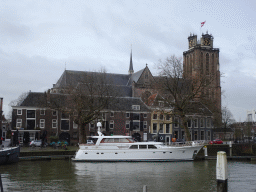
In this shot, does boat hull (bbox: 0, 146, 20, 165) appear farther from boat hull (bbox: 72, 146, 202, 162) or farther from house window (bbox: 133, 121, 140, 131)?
house window (bbox: 133, 121, 140, 131)

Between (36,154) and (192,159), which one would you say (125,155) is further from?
(36,154)

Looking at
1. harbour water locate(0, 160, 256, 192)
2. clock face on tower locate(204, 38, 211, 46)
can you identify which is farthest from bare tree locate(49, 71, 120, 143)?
clock face on tower locate(204, 38, 211, 46)

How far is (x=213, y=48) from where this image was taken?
118 m

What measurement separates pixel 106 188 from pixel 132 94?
215ft

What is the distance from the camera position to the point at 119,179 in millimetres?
24844

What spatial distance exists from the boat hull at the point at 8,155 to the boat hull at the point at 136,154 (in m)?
6.86

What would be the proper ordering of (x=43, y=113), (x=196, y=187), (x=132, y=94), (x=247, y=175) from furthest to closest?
(x=132, y=94) → (x=43, y=113) → (x=247, y=175) → (x=196, y=187)

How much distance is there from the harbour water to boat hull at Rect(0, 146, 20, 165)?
3.16ft

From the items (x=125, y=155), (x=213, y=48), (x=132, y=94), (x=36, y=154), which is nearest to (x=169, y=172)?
(x=125, y=155)

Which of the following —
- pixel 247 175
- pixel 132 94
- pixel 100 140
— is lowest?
pixel 247 175

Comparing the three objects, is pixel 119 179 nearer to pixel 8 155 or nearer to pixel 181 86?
pixel 8 155

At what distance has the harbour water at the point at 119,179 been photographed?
21234 millimetres

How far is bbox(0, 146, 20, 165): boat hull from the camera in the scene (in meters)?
32.4

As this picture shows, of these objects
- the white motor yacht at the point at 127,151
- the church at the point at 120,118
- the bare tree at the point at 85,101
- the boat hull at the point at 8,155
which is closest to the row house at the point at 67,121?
the church at the point at 120,118
